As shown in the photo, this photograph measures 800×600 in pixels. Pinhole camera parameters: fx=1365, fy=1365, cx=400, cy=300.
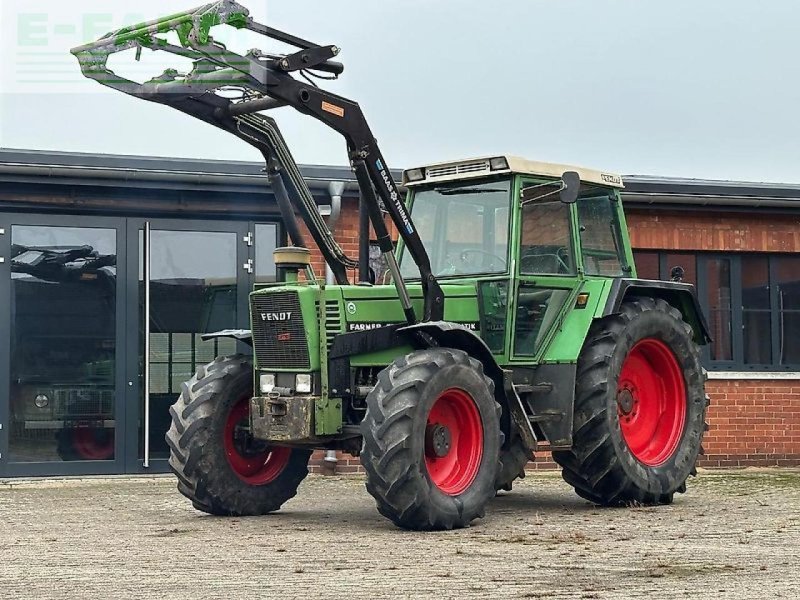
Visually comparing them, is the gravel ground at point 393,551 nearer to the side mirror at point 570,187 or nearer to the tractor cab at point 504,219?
the tractor cab at point 504,219

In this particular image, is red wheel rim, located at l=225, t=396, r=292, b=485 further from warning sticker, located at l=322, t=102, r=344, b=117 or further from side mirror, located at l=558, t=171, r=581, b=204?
side mirror, located at l=558, t=171, r=581, b=204

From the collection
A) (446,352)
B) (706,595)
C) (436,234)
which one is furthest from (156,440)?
(706,595)

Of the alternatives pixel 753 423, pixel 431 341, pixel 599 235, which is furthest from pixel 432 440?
pixel 753 423

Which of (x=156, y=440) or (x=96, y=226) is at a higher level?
(x=96, y=226)

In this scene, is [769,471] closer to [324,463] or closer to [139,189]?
[324,463]

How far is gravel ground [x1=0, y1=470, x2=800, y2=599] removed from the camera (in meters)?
6.23

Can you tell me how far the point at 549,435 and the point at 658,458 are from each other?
1.27 meters

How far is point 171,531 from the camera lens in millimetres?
8750

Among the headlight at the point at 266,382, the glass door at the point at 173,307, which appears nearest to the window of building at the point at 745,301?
the glass door at the point at 173,307

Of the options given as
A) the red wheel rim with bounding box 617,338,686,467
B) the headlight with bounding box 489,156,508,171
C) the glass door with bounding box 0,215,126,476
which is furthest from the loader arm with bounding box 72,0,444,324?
the glass door with bounding box 0,215,126,476

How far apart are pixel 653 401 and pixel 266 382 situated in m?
3.35

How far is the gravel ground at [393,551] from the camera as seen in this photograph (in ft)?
20.5

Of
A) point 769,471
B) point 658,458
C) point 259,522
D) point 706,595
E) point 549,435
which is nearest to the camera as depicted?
point 706,595

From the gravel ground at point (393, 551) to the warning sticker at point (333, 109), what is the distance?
2696mm
